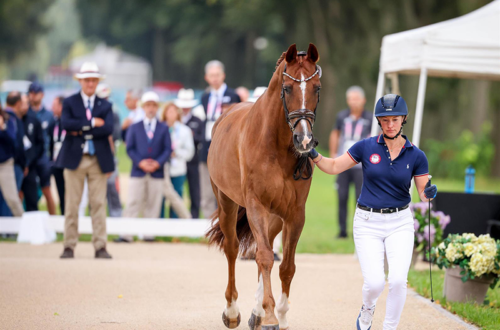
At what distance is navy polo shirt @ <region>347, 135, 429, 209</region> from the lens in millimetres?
5840

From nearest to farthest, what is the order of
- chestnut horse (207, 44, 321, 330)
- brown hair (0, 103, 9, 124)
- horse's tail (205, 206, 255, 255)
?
chestnut horse (207, 44, 321, 330)
horse's tail (205, 206, 255, 255)
brown hair (0, 103, 9, 124)

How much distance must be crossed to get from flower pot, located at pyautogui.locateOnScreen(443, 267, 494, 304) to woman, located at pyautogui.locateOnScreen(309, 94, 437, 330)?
7.44 feet

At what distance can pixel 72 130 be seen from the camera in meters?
10.6

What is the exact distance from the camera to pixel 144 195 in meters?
13.0

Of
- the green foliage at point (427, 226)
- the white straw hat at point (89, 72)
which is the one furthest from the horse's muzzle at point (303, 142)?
the white straw hat at point (89, 72)

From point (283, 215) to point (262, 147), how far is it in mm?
633

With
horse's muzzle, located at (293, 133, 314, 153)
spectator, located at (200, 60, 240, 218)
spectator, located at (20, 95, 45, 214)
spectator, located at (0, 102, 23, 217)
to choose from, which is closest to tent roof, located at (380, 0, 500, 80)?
spectator, located at (200, 60, 240, 218)

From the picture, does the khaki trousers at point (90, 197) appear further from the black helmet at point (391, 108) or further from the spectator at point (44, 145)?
the black helmet at point (391, 108)

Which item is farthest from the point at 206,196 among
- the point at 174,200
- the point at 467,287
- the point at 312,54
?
the point at 312,54

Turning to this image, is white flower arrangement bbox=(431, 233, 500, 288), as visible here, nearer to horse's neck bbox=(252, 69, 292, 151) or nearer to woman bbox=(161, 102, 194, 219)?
horse's neck bbox=(252, 69, 292, 151)

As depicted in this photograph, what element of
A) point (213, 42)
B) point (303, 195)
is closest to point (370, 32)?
point (213, 42)

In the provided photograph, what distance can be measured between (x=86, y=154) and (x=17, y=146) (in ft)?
8.54

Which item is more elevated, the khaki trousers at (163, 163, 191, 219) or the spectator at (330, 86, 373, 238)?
the spectator at (330, 86, 373, 238)

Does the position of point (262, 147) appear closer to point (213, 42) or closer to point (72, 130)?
point (72, 130)
